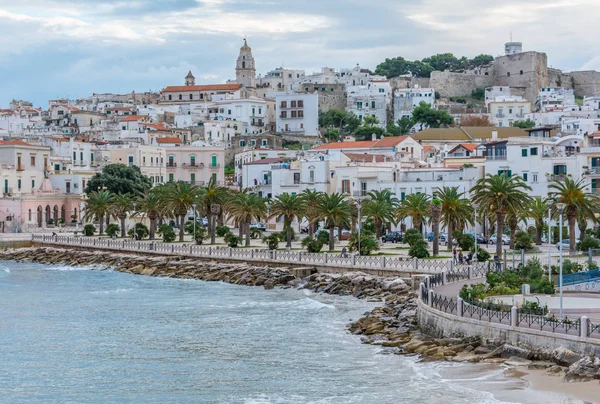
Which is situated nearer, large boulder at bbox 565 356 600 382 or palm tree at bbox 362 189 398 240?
large boulder at bbox 565 356 600 382

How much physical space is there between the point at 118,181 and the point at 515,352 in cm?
7540

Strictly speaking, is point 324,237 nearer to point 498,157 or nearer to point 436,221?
point 436,221

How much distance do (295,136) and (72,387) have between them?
361 feet

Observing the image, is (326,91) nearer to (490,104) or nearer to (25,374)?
(490,104)

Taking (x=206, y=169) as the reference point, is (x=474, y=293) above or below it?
below

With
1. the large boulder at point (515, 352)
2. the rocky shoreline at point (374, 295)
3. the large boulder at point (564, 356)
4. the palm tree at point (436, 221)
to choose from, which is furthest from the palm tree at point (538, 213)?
the large boulder at point (564, 356)

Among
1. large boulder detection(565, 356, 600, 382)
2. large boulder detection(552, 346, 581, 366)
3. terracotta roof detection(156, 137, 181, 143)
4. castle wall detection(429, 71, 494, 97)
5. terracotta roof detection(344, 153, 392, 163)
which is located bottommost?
large boulder detection(565, 356, 600, 382)

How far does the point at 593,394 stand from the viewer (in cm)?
2720

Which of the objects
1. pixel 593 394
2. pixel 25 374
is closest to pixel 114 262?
pixel 25 374

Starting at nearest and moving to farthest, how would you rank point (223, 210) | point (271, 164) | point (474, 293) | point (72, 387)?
1. point (72, 387)
2. point (474, 293)
3. point (223, 210)
4. point (271, 164)

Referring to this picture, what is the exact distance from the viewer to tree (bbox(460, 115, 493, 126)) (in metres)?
145

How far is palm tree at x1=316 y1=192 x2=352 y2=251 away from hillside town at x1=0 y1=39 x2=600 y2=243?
675cm

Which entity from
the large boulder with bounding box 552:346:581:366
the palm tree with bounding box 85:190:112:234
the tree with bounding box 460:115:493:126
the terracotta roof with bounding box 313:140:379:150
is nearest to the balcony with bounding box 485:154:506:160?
the terracotta roof with bounding box 313:140:379:150

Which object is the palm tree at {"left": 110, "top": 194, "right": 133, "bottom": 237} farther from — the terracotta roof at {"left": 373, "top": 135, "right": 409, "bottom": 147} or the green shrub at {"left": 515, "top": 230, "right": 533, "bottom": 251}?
the green shrub at {"left": 515, "top": 230, "right": 533, "bottom": 251}
